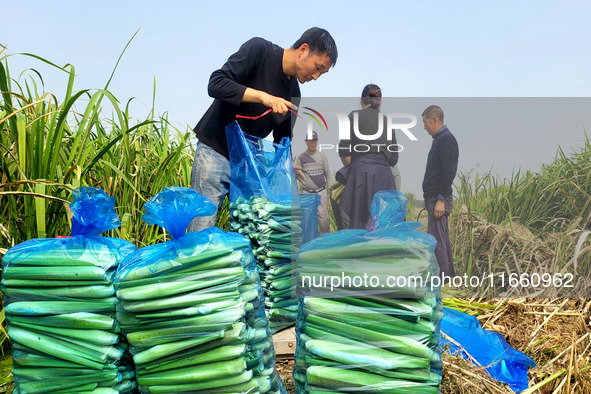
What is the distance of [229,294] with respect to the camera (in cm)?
155

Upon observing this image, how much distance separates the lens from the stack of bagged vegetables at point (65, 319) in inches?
60.4

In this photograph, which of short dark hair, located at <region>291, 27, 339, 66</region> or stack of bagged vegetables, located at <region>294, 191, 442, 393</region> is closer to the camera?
stack of bagged vegetables, located at <region>294, 191, 442, 393</region>

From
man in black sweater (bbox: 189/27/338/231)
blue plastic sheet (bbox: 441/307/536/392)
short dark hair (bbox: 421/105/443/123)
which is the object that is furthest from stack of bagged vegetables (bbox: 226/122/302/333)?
short dark hair (bbox: 421/105/443/123)

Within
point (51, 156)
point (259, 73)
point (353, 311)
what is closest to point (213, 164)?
point (259, 73)

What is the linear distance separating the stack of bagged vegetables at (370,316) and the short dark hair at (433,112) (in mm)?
1685

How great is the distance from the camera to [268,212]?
8.81 feet

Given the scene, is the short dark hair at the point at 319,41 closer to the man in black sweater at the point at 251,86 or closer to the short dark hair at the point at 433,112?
the man in black sweater at the point at 251,86

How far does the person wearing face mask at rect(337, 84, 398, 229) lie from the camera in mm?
2518

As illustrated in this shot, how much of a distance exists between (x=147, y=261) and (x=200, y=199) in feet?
0.88

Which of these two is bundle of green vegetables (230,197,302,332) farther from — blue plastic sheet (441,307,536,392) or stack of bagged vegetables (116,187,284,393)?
stack of bagged vegetables (116,187,284,393)

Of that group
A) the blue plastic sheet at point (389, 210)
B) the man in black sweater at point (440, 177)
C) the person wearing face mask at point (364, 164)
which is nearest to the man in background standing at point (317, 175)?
the person wearing face mask at point (364, 164)

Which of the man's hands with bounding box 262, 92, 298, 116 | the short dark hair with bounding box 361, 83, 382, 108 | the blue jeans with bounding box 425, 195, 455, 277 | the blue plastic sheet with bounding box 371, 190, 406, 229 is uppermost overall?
the short dark hair with bounding box 361, 83, 382, 108

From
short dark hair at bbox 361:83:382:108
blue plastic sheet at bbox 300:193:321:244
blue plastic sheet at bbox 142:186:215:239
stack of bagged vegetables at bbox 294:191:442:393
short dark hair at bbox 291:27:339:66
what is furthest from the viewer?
blue plastic sheet at bbox 300:193:321:244

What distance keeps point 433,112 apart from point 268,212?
1342 mm
